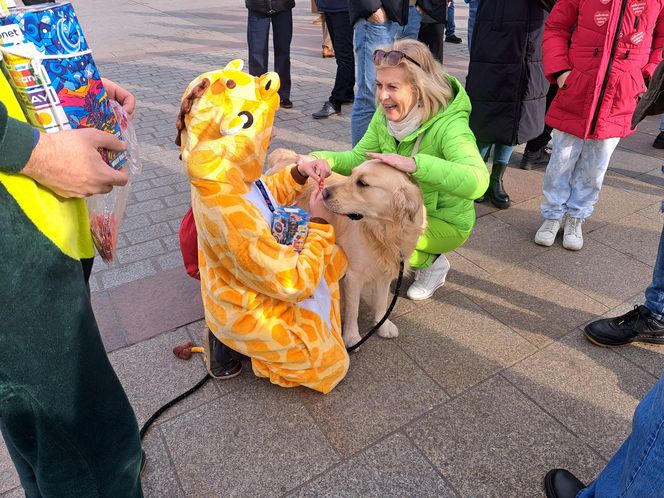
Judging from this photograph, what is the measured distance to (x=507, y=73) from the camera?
12.8 feet

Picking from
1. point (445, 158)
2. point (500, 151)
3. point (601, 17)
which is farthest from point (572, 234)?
point (445, 158)

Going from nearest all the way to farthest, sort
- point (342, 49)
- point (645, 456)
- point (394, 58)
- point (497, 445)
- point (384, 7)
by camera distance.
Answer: point (645, 456) < point (497, 445) < point (394, 58) < point (384, 7) < point (342, 49)

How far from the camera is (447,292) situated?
10.9ft

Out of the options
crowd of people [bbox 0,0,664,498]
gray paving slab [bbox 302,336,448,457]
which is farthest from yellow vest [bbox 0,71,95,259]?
gray paving slab [bbox 302,336,448,457]

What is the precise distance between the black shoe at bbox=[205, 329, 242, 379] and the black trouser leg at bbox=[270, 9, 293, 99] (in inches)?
215

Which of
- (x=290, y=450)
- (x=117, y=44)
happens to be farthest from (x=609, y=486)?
(x=117, y=44)

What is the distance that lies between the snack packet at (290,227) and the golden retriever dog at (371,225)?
31 cm

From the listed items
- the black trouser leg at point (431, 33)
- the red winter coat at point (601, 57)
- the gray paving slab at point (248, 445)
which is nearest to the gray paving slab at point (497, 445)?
the gray paving slab at point (248, 445)

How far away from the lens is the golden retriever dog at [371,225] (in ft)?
8.08

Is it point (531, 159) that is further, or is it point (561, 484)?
point (531, 159)

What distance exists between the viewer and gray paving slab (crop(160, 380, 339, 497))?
6.77 ft

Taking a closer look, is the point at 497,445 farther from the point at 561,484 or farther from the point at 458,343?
the point at 458,343

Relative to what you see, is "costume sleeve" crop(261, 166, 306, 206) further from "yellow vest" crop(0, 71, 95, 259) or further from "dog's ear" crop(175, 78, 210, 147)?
"yellow vest" crop(0, 71, 95, 259)

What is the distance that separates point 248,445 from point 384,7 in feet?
13.9
